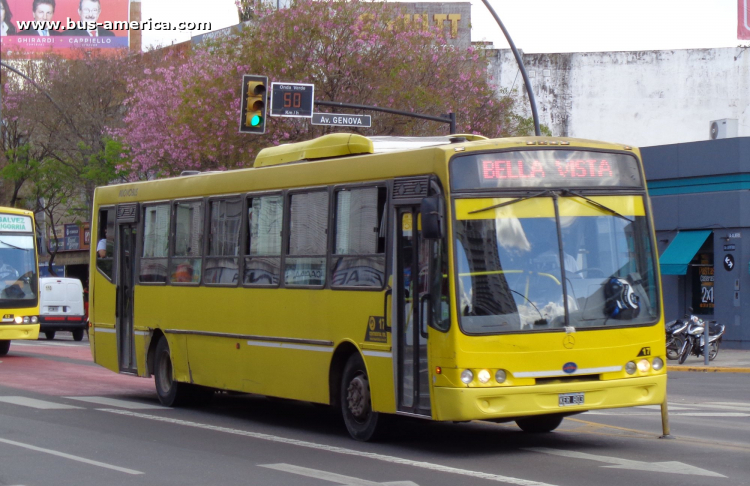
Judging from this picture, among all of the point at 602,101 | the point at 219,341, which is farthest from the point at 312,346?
the point at 602,101

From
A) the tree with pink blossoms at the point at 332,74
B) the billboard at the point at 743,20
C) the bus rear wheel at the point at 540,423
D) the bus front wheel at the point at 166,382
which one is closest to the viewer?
the bus rear wheel at the point at 540,423

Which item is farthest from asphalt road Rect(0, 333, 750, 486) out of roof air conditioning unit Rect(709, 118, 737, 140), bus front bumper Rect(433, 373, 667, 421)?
roof air conditioning unit Rect(709, 118, 737, 140)

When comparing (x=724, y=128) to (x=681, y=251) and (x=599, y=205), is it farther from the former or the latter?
(x=599, y=205)

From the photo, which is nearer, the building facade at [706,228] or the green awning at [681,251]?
the building facade at [706,228]

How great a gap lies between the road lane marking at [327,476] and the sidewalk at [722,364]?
594 inches

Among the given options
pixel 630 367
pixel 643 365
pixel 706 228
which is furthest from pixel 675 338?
pixel 630 367

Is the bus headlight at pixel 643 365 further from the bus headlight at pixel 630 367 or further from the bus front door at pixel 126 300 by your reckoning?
the bus front door at pixel 126 300

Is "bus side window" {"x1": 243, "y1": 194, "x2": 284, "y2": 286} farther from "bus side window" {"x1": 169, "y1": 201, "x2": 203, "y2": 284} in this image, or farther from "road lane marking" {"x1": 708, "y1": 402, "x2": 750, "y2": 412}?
"road lane marking" {"x1": 708, "y1": 402, "x2": 750, "y2": 412}

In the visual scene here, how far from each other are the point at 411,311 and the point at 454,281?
2.52 ft

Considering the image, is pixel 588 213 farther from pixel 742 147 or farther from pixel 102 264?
pixel 742 147

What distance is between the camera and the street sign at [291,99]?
2333cm

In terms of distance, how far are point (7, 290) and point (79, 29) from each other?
67.8 meters

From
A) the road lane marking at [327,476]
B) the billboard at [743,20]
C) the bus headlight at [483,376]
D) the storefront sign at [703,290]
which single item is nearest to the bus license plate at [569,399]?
the bus headlight at [483,376]

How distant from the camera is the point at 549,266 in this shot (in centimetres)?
1001
